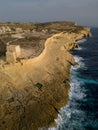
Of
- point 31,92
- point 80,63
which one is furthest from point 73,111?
point 80,63

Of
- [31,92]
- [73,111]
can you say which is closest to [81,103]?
[73,111]

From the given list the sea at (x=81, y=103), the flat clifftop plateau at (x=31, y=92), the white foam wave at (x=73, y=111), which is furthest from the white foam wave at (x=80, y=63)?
the white foam wave at (x=73, y=111)

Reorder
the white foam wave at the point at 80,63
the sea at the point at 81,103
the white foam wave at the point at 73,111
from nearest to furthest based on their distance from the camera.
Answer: the sea at the point at 81,103
the white foam wave at the point at 73,111
the white foam wave at the point at 80,63

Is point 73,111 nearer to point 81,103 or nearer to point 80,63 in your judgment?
point 81,103

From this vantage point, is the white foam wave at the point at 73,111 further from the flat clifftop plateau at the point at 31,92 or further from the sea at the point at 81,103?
the flat clifftop plateau at the point at 31,92

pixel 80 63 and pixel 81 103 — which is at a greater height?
pixel 81 103

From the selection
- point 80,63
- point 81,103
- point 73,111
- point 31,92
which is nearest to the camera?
point 73,111

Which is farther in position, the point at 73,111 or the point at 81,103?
the point at 81,103

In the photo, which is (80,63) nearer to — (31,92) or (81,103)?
(81,103)

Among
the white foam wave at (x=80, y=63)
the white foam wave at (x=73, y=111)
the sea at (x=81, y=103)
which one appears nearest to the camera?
the sea at (x=81, y=103)

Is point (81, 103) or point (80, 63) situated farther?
point (80, 63)

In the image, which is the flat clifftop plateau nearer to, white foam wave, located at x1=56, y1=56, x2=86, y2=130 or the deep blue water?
white foam wave, located at x1=56, y1=56, x2=86, y2=130

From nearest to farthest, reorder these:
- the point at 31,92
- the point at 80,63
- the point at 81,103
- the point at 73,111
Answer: the point at 73,111 → the point at 31,92 → the point at 81,103 → the point at 80,63

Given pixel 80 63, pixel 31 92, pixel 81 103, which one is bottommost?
pixel 80 63
